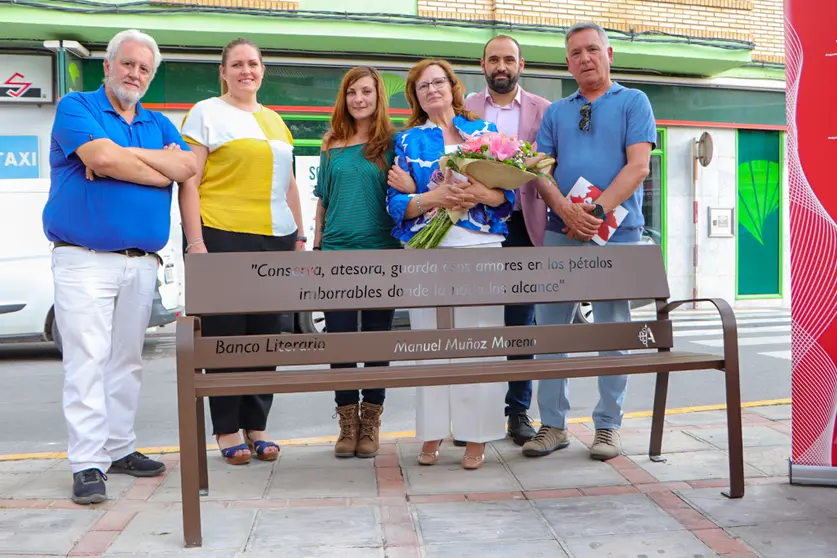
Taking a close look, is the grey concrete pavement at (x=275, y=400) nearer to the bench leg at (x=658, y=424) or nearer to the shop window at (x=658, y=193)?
the bench leg at (x=658, y=424)

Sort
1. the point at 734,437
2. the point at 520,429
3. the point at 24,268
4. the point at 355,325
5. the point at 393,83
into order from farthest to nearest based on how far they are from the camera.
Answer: the point at 393,83, the point at 24,268, the point at 520,429, the point at 355,325, the point at 734,437

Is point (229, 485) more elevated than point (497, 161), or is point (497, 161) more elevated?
point (497, 161)

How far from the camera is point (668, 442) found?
495 cm

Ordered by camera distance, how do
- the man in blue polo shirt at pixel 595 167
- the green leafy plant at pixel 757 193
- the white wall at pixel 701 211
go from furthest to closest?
1. the green leafy plant at pixel 757 193
2. the white wall at pixel 701 211
3. the man in blue polo shirt at pixel 595 167

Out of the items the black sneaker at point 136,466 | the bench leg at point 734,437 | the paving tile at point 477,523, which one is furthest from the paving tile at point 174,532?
the bench leg at point 734,437

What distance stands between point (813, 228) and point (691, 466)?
4.62 ft

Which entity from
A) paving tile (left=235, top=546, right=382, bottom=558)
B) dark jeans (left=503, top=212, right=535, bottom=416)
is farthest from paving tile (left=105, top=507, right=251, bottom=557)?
dark jeans (left=503, top=212, right=535, bottom=416)

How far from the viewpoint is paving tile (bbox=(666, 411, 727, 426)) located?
5.54m

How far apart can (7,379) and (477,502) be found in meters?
6.17

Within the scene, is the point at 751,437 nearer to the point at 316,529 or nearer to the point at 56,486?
the point at 316,529

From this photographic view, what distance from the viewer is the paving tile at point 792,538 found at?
10.4 feet

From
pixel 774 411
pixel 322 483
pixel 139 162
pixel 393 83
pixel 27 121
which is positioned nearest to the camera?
pixel 139 162

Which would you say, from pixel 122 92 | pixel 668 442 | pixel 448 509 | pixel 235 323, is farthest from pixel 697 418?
pixel 122 92

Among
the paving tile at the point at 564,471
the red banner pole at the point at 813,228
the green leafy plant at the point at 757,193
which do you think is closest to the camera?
the red banner pole at the point at 813,228
